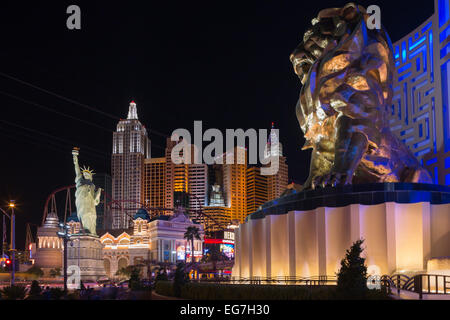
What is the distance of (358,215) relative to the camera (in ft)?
85.9

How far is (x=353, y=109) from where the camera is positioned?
28.8 metres

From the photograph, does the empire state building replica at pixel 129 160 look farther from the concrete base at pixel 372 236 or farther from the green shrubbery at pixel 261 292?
the green shrubbery at pixel 261 292

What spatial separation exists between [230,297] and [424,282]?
7.91 meters

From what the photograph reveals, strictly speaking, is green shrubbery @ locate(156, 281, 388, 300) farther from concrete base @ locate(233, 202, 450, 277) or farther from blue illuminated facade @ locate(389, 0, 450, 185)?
blue illuminated facade @ locate(389, 0, 450, 185)

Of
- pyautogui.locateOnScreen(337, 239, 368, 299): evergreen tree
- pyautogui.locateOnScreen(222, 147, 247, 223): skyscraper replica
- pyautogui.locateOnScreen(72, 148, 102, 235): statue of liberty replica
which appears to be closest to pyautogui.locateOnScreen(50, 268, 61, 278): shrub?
pyautogui.locateOnScreen(72, 148, 102, 235): statue of liberty replica

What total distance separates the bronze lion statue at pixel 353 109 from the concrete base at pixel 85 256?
2461 inches

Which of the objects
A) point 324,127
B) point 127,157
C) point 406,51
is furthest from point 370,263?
point 127,157

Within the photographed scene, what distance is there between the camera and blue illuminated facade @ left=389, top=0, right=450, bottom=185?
47.2 metres

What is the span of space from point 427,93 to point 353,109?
24009 mm

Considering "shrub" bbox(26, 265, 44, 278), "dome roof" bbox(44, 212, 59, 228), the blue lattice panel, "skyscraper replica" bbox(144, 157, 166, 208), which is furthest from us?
"skyscraper replica" bbox(144, 157, 166, 208)

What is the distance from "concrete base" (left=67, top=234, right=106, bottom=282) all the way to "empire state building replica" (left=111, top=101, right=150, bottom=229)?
65127 millimetres

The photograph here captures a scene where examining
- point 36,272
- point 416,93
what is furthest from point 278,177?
point 416,93

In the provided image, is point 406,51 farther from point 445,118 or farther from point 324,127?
point 324,127
